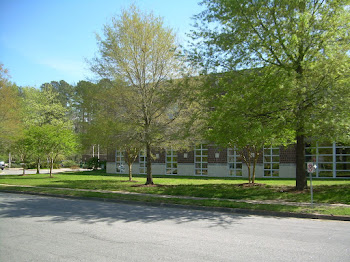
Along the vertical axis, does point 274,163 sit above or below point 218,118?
below

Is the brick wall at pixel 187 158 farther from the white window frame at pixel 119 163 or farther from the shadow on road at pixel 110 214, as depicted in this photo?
the shadow on road at pixel 110 214

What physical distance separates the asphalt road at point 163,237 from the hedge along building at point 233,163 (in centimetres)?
1423

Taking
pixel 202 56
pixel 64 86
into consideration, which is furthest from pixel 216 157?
pixel 64 86

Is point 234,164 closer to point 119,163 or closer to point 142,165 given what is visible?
point 142,165

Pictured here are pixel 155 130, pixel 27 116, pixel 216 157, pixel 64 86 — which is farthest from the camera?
pixel 64 86

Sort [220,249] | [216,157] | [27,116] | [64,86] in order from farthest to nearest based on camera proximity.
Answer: [64,86] → [27,116] → [216,157] → [220,249]

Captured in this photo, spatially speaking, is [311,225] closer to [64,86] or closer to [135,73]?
[135,73]

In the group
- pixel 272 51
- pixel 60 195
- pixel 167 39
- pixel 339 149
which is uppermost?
pixel 167 39

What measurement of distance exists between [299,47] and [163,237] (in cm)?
986

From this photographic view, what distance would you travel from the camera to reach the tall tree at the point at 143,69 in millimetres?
17859

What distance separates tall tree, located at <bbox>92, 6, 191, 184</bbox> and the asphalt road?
8.46 meters

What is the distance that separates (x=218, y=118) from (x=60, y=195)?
351 inches

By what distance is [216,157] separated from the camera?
3162 centimetres

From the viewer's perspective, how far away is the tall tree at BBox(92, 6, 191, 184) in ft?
58.6
